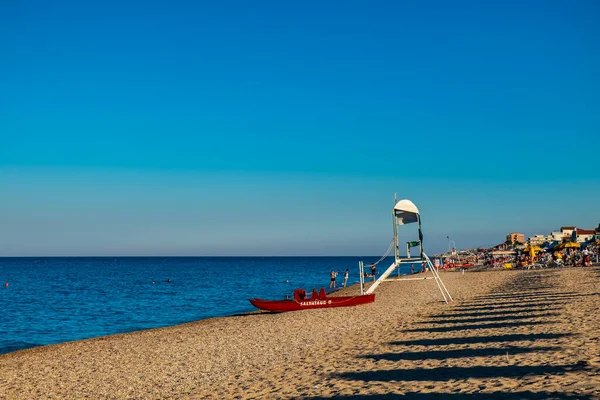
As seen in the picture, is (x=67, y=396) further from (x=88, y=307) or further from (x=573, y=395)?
(x=88, y=307)

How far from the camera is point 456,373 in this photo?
34.1ft

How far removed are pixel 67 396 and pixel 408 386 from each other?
777 centimetres

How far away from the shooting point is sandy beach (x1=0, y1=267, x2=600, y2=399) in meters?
9.74

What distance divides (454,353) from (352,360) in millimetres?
2428

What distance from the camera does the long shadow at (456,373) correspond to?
384 inches

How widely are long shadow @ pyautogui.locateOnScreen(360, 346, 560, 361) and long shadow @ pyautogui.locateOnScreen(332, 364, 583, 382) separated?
3.91 feet

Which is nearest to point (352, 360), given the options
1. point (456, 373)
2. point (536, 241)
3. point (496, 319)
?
point (456, 373)

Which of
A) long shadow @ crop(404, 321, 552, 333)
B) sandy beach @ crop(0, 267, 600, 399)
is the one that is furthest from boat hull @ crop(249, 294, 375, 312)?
long shadow @ crop(404, 321, 552, 333)

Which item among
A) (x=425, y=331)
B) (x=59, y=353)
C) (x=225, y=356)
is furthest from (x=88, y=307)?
(x=425, y=331)

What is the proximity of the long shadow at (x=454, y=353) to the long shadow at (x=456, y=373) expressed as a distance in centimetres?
119

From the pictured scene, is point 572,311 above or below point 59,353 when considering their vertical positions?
above

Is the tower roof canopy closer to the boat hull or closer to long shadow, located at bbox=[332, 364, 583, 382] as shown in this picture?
the boat hull

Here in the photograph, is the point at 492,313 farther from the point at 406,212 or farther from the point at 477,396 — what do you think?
the point at 477,396

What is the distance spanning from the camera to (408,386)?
9836 mm
